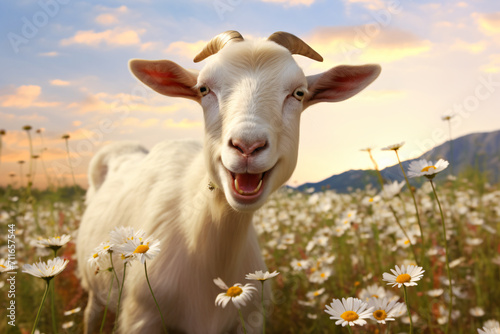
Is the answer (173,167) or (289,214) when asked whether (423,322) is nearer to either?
(173,167)

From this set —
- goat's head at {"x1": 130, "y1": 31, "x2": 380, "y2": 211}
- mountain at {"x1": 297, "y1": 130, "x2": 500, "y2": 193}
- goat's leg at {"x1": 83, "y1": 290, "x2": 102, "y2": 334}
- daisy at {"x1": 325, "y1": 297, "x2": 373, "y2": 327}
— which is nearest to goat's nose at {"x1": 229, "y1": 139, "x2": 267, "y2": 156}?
goat's head at {"x1": 130, "y1": 31, "x2": 380, "y2": 211}

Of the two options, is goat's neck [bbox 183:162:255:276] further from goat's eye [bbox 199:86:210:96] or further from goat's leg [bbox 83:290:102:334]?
goat's leg [bbox 83:290:102:334]

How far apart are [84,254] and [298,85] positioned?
3.10m

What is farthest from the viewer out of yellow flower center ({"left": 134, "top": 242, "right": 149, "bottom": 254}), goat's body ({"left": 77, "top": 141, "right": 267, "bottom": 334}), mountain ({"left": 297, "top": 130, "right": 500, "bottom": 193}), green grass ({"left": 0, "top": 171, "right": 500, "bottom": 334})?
mountain ({"left": 297, "top": 130, "right": 500, "bottom": 193})

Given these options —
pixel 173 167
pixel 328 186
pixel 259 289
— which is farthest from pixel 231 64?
pixel 328 186

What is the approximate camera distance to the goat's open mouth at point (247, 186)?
2.36 metres

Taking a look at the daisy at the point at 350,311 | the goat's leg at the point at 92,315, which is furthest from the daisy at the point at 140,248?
the goat's leg at the point at 92,315

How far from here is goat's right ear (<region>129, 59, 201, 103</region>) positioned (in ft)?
10.0

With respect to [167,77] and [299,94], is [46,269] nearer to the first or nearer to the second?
[167,77]

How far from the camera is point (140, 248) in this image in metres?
1.98

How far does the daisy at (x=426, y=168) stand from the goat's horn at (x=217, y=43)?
1554 mm

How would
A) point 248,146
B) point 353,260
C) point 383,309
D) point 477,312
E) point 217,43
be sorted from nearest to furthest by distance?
point 383,309 < point 248,146 < point 217,43 < point 477,312 < point 353,260

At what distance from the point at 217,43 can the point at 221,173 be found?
1160mm

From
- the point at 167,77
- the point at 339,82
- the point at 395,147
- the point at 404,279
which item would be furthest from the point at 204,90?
the point at 404,279
